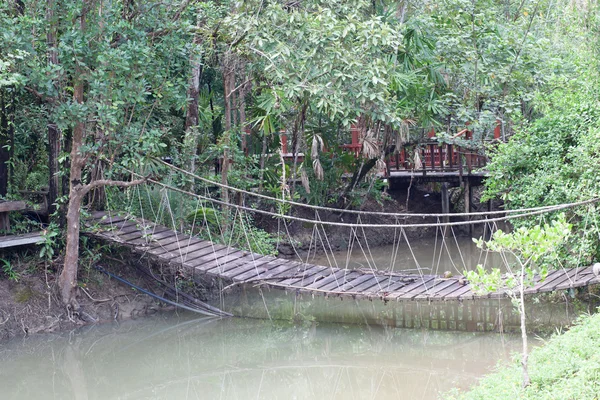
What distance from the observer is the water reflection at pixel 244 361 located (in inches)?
229

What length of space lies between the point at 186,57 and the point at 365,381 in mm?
4159

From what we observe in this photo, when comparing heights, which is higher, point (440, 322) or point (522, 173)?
point (522, 173)

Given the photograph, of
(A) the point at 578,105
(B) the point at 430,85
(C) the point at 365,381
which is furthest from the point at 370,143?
(C) the point at 365,381

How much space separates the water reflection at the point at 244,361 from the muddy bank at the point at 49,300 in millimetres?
187

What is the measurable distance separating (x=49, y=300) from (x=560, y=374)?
5461 mm

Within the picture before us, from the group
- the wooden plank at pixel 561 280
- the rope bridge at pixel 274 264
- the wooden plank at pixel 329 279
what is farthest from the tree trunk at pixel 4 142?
the wooden plank at pixel 561 280

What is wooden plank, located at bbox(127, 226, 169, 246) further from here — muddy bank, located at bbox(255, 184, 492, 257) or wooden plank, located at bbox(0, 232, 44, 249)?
muddy bank, located at bbox(255, 184, 492, 257)

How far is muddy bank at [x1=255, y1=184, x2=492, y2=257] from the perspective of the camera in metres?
11.1

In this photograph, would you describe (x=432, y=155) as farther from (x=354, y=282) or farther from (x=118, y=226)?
(x=118, y=226)

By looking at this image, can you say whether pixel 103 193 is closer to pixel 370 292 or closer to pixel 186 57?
pixel 186 57

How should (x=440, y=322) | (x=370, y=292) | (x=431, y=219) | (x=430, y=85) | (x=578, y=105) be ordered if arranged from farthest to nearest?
(x=431, y=219) < (x=430, y=85) < (x=440, y=322) < (x=578, y=105) < (x=370, y=292)

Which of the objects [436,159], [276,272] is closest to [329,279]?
[276,272]

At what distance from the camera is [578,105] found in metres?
7.00

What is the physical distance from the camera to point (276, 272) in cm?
724
